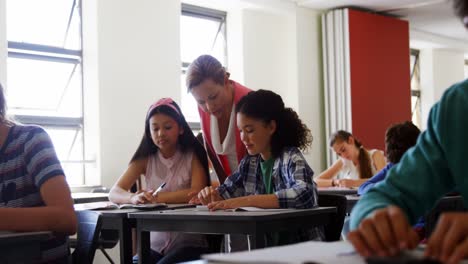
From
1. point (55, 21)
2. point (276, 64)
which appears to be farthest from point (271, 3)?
point (55, 21)

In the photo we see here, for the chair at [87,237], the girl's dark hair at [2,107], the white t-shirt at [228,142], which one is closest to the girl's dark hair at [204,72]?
the white t-shirt at [228,142]

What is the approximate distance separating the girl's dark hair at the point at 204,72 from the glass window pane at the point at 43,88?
2821 millimetres

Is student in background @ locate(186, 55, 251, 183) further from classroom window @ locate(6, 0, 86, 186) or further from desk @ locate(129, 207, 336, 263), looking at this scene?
classroom window @ locate(6, 0, 86, 186)

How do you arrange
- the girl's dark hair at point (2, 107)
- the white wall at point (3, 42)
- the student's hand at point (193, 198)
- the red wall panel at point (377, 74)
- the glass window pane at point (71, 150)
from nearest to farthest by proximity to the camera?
the girl's dark hair at point (2, 107)
the student's hand at point (193, 198)
the white wall at point (3, 42)
the glass window pane at point (71, 150)
the red wall panel at point (377, 74)

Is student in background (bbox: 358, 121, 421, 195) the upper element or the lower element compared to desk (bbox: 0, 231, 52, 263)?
upper

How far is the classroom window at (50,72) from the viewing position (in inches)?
212

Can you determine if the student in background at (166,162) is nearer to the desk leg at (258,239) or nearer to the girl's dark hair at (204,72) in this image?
the girl's dark hair at (204,72)

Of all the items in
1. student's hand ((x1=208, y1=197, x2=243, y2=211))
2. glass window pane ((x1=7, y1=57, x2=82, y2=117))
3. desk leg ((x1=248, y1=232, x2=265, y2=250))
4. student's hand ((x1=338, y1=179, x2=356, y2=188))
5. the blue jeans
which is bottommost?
the blue jeans

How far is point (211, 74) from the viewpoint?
9.46ft

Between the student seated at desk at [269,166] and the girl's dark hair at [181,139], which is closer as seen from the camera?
the student seated at desk at [269,166]

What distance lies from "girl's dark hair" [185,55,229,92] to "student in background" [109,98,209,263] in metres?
0.29

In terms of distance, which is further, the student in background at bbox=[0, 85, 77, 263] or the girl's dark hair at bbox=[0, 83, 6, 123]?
the girl's dark hair at bbox=[0, 83, 6, 123]

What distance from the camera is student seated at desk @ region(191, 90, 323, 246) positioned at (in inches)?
94.9

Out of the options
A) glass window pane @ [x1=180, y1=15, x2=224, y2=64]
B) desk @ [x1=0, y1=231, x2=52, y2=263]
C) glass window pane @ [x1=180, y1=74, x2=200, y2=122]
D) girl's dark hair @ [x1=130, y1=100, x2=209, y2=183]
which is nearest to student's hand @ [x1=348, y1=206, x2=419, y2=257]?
desk @ [x1=0, y1=231, x2=52, y2=263]
